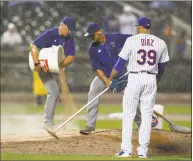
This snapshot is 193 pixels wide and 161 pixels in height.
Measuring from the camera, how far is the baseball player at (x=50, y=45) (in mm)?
15531

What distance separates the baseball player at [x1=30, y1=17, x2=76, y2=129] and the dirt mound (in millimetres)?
532

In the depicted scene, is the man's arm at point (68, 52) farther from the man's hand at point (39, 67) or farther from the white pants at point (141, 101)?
the white pants at point (141, 101)

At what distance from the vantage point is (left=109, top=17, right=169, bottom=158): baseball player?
1342 centimetres

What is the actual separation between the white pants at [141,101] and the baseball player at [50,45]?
2418mm

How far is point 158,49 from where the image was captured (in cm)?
1353

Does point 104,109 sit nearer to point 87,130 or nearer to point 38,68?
point 87,130

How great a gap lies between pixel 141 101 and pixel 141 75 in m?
0.37

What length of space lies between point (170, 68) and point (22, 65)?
6.22 m

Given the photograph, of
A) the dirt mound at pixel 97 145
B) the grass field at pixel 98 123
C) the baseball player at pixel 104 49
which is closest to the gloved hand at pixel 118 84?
the baseball player at pixel 104 49

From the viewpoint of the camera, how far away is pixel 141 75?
13422mm

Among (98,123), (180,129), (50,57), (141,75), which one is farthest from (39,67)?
(98,123)

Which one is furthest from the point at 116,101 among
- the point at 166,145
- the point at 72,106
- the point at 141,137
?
the point at 141,137

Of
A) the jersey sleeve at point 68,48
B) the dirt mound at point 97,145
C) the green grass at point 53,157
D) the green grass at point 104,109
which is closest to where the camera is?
the green grass at point 53,157

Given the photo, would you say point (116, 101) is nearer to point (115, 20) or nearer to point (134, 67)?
point (115, 20)
